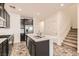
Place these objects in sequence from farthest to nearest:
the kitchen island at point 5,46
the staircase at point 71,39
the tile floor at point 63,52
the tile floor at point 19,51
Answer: the staircase at point 71,39 < the tile floor at point 19,51 < the tile floor at point 63,52 < the kitchen island at point 5,46

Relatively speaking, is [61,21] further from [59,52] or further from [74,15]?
[59,52]

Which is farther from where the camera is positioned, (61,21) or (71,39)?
(61,21)

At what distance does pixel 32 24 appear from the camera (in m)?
3.66

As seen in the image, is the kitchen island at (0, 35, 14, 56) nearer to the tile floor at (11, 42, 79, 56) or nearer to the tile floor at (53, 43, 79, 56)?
the tile floor at (11, 42, 79, 56)

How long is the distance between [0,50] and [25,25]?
1501 millimetres

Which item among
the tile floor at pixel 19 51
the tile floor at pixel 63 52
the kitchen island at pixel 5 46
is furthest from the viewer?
the tile floor at pixel 19 51

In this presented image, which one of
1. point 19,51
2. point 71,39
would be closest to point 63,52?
point 71,39

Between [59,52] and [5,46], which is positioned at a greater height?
[5,46]

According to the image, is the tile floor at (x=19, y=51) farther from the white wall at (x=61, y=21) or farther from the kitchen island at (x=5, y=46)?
the white wall at (x=61, y=21)

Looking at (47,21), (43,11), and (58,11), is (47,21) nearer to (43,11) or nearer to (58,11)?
(43,11)

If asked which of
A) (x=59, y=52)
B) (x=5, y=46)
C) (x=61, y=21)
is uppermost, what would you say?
(x=61, y=21)

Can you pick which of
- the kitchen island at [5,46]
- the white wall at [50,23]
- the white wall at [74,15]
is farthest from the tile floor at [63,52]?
the kitchen island at [5,46]

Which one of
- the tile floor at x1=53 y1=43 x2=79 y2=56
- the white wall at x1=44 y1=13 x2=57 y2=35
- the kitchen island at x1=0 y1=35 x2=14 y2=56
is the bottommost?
the tile floor at x1=53 y1=43 x2=79 y2=56

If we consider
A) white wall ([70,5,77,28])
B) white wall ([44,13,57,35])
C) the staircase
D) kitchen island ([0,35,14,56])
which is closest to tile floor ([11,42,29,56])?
kitchen island ([0,35,14,56])
